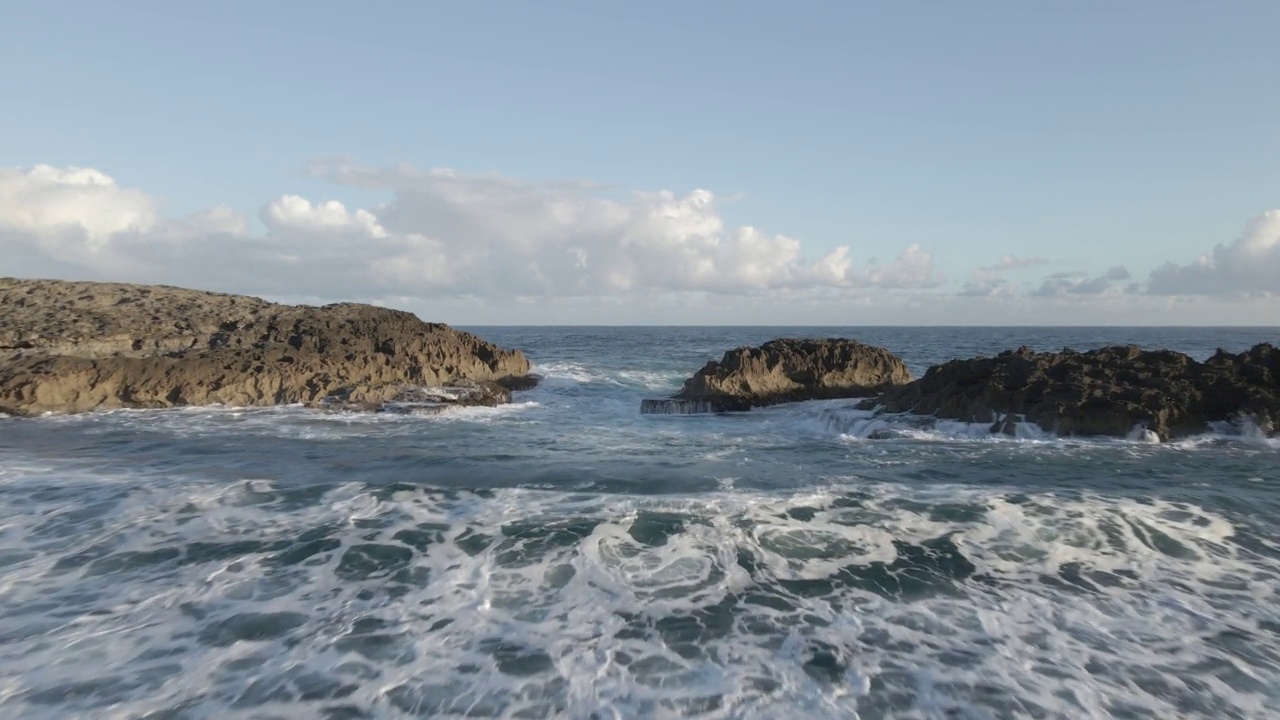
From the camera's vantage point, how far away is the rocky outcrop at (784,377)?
1728 centimetres

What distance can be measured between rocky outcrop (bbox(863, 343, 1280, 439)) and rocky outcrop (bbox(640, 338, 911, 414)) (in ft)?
11.4

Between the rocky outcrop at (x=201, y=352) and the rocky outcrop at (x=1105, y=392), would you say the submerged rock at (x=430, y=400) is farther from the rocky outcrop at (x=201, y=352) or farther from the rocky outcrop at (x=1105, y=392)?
the rocky outcrop at (x=1105, y=392)

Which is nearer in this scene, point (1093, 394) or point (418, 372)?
point (1093, 394)

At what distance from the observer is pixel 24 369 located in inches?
615

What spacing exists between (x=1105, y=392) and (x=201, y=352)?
2051cm

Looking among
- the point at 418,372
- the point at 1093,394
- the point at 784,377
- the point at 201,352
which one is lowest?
the point at 784,377

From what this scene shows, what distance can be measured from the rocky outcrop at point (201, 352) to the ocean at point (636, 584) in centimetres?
498

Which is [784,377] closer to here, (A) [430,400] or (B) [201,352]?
(A) [430,400]

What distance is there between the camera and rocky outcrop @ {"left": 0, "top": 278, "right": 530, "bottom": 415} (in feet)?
51.9

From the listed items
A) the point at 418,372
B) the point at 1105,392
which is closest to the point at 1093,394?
the point at 1105,392

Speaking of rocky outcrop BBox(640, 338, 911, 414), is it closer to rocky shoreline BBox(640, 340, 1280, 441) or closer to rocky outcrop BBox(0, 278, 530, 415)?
rocky shoreline BBox(640, 340, 1280, 441)

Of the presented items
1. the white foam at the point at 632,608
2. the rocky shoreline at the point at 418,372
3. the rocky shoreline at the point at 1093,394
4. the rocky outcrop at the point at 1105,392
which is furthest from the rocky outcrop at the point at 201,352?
the rocky outcrop at the point at 1105,392

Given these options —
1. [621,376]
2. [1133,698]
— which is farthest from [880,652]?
[621,376]

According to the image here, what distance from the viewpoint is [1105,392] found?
12938 millimetres
